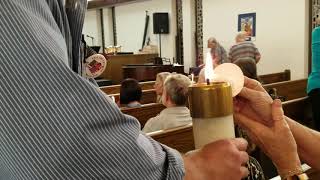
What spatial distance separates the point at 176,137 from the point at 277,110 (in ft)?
6.09

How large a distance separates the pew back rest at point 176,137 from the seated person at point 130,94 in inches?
61.5

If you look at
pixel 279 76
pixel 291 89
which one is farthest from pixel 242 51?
pixel 291 89

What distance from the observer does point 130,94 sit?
459cm

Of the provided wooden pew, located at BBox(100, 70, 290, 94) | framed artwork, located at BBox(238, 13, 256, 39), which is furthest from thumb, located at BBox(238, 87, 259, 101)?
framed artwork, located at BBox(238, 13, 256, 39)

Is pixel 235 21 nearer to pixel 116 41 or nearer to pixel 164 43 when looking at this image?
pixel 164 43

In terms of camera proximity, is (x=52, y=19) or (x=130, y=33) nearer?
(x=52, y=19)

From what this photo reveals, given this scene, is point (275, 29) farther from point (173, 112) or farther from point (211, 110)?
point (211, 110)

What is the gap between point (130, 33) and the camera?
1328cm

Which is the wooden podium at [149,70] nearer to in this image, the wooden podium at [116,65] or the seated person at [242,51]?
the wooden podium at [116,65]

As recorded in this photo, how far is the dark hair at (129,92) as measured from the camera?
4578 millimetres

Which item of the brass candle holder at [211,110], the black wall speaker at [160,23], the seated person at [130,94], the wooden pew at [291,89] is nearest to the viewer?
the brass candle holder at [211,110]

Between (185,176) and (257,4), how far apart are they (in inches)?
346

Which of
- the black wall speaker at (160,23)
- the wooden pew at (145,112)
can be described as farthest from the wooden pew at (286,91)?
the black wall speaker at (160,23)

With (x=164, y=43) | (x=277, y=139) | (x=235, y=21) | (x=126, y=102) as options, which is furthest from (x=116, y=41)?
(x=277, y=139)
